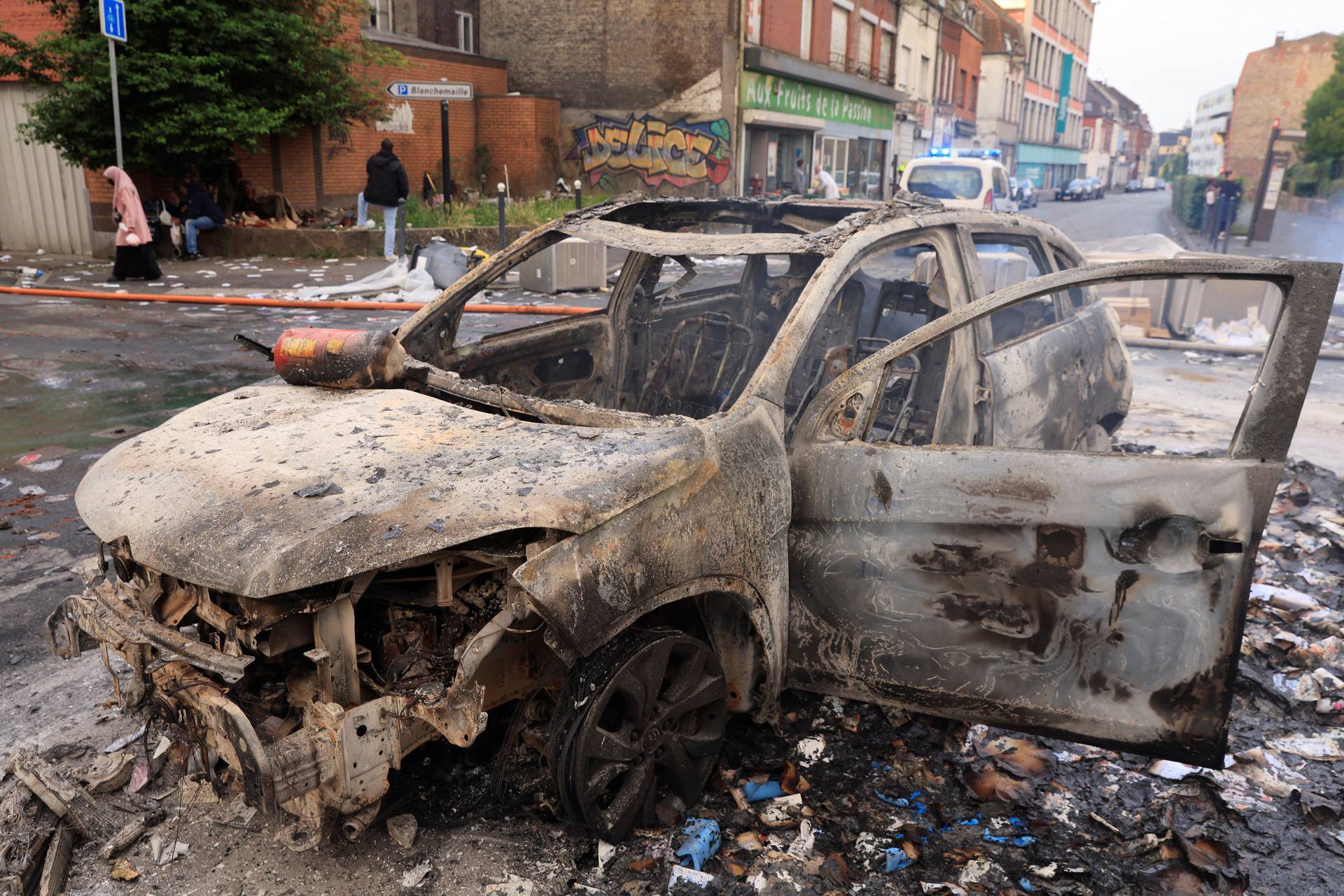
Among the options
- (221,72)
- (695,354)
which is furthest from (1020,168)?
(695,354)

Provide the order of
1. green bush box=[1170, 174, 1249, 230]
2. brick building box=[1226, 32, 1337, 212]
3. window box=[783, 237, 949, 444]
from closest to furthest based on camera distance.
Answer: window box=[783, 237, 949, 444] < green bush box=[1170, 174, 1249, 230] < brick building box=[1226, 32, 1337, 212]

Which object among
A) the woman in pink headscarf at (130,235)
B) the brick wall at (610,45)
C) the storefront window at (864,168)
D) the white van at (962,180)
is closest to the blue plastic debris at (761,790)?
the woman in pink headscarf at (130,235)

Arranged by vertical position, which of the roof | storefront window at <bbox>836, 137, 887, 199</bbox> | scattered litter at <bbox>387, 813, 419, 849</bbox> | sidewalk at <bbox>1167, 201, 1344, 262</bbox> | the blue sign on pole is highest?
the roof

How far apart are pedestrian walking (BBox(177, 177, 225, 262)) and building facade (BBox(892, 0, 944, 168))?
2671cm

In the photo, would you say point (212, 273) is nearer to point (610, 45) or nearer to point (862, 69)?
point (610, 45)

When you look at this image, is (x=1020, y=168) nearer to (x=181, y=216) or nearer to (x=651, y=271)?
(x=181, y=216)

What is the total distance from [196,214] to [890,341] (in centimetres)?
1501

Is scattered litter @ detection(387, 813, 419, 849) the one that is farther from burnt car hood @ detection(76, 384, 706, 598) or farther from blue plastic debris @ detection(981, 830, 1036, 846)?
blue plastic debris @ detection(981, 830, 1036, 846)

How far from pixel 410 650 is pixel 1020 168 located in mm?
63182

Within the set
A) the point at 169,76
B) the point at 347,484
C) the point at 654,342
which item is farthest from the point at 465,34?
the point at 347,484

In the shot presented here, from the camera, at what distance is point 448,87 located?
12.7 m

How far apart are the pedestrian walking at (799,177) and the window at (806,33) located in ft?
11.5

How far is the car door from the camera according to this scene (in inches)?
101

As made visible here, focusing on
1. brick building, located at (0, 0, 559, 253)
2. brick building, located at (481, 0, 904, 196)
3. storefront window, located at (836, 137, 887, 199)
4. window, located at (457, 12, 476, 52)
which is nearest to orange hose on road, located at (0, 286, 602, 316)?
brick building, located at (0, 0, 559, 253)
